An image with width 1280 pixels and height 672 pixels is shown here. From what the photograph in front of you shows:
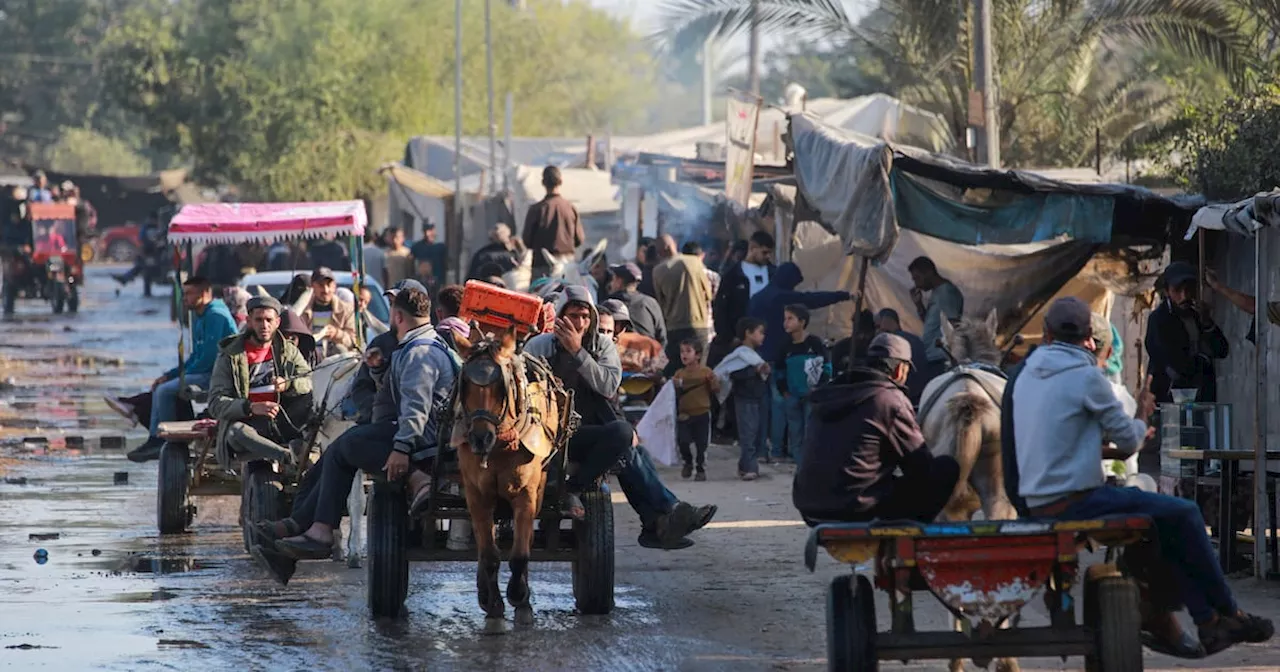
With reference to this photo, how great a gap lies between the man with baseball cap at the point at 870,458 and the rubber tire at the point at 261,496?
4357 millimetres

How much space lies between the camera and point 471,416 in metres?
9.27

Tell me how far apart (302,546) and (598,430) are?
163 cm

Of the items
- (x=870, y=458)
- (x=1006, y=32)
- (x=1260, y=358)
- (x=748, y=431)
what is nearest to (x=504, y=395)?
(x=870, y=458)

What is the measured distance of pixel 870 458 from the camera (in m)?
7.96

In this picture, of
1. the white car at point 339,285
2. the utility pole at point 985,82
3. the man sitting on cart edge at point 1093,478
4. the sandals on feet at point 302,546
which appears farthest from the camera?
the white car at point 339,285

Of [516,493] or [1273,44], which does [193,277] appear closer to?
[516,493]

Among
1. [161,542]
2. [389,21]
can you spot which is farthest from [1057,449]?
[389,21]

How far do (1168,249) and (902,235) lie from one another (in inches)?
144

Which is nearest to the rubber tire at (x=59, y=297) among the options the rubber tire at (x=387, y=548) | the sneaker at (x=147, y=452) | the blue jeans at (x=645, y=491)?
the sneaker at (x=147, y=452)

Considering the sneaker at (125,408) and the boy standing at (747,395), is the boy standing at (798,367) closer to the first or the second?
the boy standing at (747,395)

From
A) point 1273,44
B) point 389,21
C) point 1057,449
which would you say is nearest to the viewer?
point 1057,449

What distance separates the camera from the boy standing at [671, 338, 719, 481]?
16.6m

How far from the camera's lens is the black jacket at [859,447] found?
7949 mm

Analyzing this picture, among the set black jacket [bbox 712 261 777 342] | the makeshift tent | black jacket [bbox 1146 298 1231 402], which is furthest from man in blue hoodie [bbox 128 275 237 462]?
the makeshift tent
